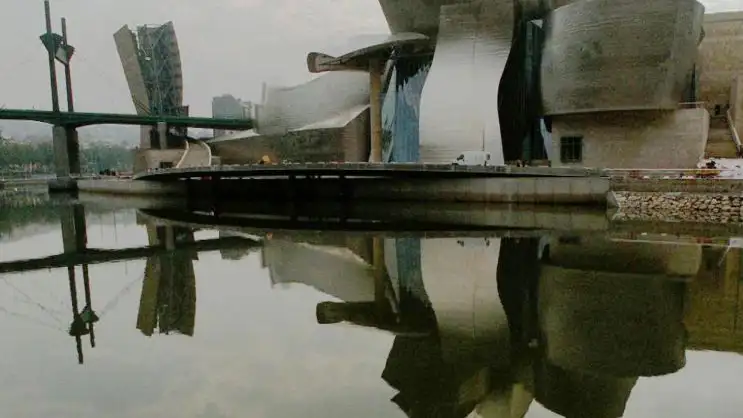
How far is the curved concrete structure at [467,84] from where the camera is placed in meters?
22.0

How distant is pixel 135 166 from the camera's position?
42.5 metres

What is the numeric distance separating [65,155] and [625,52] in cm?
4033

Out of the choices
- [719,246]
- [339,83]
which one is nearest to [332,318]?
[719,246]

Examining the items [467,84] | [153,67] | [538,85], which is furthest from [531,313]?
[153,67]

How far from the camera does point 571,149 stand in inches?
863

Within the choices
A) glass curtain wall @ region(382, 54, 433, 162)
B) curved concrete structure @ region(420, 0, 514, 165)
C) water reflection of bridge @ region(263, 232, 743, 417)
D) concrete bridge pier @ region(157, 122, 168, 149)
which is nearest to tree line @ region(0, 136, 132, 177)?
concrete bridge pier @ region(157, 122, 168, 149)

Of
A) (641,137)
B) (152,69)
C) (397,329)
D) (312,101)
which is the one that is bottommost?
(397,329)

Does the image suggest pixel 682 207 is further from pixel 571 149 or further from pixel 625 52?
pixel 571 149

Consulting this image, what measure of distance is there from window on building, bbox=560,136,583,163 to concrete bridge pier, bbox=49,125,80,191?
1357 inches

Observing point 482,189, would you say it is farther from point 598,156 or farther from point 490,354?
point 490,354

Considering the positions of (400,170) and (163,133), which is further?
(163,133)

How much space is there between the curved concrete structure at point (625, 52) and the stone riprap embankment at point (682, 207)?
5.10 metres

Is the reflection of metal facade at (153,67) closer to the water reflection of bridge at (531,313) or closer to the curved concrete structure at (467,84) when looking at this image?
the curved concrete structure at (467,84)

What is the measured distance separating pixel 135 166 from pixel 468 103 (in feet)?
100
